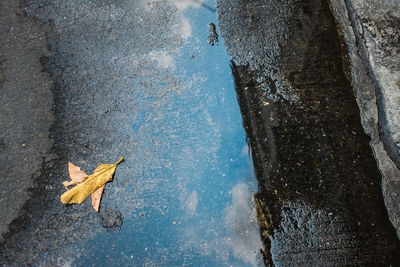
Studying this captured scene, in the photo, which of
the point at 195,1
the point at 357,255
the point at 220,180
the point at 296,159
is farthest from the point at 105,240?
the point at 195,1

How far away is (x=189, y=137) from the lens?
2424mm

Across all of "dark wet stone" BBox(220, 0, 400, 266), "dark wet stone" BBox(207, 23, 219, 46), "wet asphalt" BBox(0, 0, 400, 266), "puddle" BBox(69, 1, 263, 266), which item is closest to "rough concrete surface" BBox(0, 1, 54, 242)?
"wet asphalt" BBox(0, 0, 400, 266)

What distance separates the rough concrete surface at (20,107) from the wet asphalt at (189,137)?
11mm

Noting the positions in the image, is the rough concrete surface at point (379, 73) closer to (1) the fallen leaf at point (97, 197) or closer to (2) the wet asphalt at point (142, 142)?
(2) the wet asphalt at point (142, 142)

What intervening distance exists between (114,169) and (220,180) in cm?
80

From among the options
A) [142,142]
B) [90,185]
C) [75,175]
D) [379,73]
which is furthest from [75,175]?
[379,73]

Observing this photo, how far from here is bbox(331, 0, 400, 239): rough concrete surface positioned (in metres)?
2.30

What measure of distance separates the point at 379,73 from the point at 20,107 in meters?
2.96

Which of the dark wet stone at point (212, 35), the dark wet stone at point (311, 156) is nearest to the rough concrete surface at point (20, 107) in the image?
the dark wet stone at point (212, 35)

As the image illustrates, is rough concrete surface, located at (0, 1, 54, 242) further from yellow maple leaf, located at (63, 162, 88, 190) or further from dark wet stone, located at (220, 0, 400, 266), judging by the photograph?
dark wet stone, located at (220, 0, 400, 266)

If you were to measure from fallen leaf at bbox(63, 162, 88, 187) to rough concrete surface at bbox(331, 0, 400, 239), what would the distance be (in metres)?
2.23

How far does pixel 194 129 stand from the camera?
2453 mm

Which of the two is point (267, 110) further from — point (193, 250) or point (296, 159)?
point (193, 250)

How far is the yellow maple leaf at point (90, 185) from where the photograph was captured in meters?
2.18
